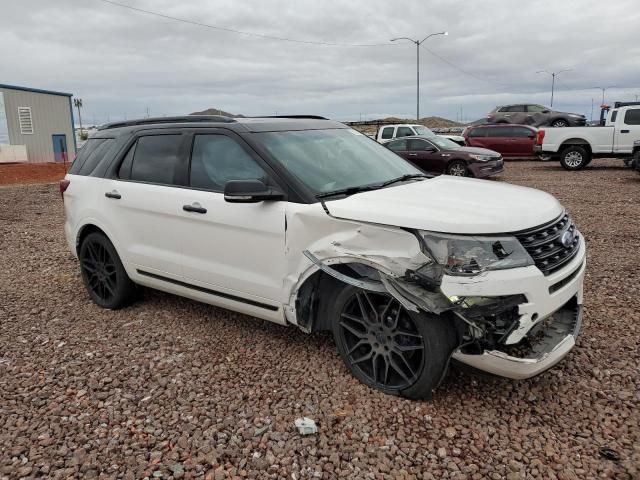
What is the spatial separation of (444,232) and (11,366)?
3234 millimetres

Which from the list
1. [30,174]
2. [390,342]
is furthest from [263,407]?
[30,174]

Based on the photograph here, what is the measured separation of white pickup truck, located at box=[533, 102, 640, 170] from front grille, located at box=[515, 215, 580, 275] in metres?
13.7

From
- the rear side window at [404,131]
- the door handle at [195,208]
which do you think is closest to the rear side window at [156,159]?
the door handle at [195,208]

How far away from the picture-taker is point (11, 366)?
12.4 ft

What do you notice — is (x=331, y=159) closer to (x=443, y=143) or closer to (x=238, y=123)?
(x=238, y=123)

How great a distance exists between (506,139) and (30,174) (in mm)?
20038

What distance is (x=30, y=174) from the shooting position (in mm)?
22656

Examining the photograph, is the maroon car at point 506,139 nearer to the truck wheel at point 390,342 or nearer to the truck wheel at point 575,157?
the truck wheel at point 575,157

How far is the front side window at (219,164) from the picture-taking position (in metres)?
3.71

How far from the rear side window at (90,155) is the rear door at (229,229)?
4.33 ft

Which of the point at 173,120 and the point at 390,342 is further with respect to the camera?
the point at 173,120

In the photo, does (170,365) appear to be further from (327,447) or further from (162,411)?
(327,447)

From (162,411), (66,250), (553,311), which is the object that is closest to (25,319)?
(162,411)

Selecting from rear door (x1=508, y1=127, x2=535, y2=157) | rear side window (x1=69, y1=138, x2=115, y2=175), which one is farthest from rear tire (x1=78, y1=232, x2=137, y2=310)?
rear door (x1=508, y1=127, x2=535, y2=157)
